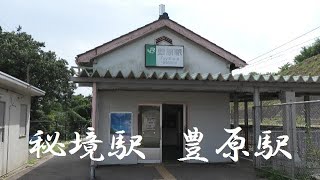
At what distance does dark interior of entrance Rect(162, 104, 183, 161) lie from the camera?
17.6 metres

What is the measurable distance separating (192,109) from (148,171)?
349cm

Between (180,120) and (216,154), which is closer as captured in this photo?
(216,154)

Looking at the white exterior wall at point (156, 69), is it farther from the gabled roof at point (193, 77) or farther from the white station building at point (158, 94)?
the gabled roof at point (193, 77)

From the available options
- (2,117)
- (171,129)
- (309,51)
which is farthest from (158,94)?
(309,51)

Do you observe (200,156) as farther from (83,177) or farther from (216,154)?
(83,177)

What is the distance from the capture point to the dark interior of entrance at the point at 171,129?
Answer: 57.8ft

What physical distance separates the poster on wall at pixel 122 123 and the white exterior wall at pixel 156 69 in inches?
64.2

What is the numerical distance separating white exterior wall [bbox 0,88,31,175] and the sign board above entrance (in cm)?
483

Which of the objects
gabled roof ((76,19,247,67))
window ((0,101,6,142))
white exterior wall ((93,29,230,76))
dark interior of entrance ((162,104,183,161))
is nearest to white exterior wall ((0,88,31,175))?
window ((0,101,6,142))

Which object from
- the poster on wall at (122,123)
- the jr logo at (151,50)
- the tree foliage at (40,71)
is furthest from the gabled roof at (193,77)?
the tree foliage at (40,71)

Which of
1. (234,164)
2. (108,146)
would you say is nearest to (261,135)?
(234,164)

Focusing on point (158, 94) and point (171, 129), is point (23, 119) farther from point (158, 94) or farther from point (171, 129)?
point (171, 129)

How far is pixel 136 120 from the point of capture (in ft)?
49.8

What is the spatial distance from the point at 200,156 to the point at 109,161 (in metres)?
3.38
